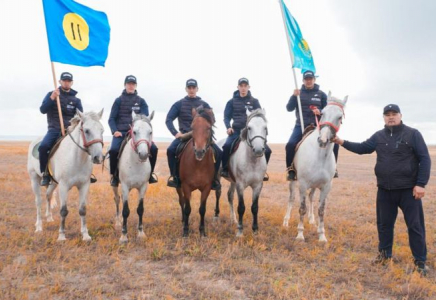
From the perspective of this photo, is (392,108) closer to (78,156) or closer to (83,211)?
(78,156)

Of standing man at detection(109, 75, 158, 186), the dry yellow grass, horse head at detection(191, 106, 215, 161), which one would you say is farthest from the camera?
standing man at detection(109, 75, 158, 186)

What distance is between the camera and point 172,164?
8258 millimetres

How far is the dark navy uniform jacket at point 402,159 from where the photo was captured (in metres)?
5.71

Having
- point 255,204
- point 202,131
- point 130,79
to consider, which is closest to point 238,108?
point 202,131

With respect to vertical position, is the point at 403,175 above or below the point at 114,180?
above

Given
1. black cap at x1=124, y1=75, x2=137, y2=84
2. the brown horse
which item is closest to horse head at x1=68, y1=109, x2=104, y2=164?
black cap at x1=124, y1=75, x2=137, y2=84

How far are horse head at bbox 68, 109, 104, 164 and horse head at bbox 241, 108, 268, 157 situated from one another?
11.1ft

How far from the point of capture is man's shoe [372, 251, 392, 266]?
6.29 meters

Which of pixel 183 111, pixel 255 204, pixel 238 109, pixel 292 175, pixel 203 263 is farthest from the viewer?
pixel 238 109

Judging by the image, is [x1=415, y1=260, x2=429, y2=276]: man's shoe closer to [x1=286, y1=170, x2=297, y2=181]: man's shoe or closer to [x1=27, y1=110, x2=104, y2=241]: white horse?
[x1=286, y1=170, x2=297, y2=181]: man's shoe

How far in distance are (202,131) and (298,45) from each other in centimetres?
551

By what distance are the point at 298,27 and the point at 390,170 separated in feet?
21.7

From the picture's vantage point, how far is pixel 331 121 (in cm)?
679

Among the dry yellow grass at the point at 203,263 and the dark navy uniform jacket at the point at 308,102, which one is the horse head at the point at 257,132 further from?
the dry yellow grass at the point at 203,263
